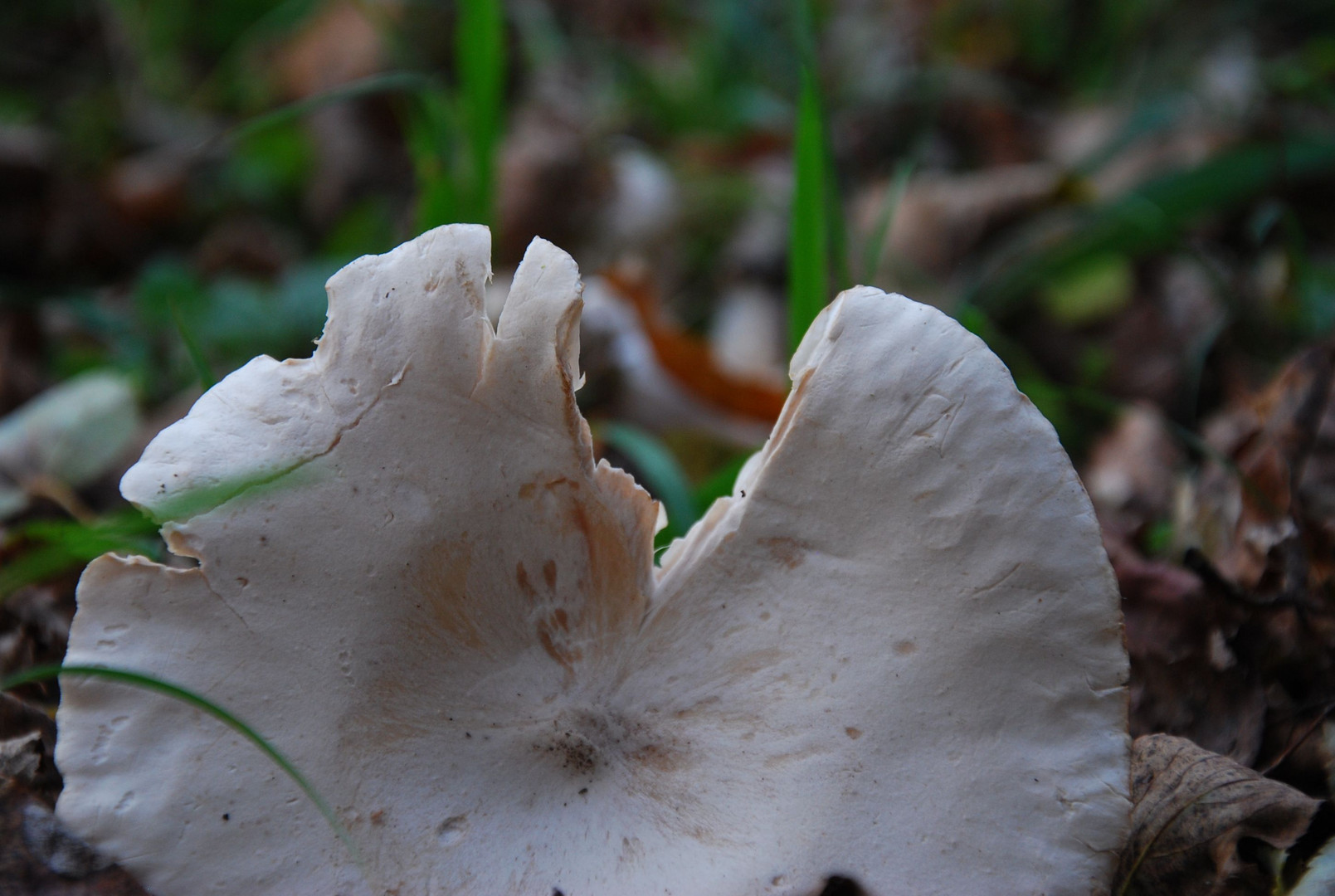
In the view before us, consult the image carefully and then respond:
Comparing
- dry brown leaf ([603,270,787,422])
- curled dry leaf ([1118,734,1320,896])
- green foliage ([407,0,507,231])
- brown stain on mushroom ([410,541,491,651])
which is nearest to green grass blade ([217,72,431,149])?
green foliage ([407,0,507,231])

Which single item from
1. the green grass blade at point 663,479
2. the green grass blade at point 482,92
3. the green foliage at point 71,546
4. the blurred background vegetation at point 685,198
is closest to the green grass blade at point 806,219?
the blurred background vegetation at point 685,198

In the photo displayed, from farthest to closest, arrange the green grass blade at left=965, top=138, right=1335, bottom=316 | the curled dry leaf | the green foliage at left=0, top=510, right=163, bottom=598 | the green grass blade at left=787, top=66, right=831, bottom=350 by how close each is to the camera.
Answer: the green grass blade at left=965, top=138, right=1335, bottom=316 → the green grass blade at left=787, top=66, right=831, bottom=350 → the green foliage at left=0, top=510, right=163, bottom=598 → the curled dry leaf

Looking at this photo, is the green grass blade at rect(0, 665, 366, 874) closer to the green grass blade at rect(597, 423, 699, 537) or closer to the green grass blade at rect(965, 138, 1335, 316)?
the green grass blade at rect(597, 423, 699, 537)

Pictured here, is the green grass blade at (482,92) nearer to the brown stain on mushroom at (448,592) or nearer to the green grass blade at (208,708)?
the brown stain on mushroom at (448,592)

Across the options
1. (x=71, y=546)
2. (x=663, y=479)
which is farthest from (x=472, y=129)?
(x=71, y=546)

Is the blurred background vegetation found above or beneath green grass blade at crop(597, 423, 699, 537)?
beneath

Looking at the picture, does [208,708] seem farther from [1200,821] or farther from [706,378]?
[706,378]
